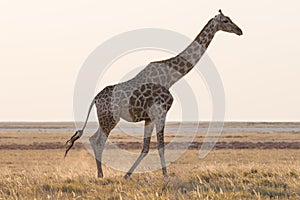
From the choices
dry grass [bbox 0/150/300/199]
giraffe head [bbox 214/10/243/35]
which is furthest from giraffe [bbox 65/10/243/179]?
dry grass [bbox 0/150/300/199]

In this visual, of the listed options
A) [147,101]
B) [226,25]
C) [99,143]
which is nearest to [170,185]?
[147,101]

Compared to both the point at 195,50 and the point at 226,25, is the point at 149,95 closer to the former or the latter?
the point at 195,50

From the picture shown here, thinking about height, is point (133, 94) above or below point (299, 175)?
above

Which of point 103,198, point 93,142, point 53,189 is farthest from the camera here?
point 93,142

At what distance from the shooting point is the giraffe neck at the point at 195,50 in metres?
12.7

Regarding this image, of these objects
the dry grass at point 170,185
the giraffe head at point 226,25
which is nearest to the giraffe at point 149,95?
the giraffe head at point 226,25

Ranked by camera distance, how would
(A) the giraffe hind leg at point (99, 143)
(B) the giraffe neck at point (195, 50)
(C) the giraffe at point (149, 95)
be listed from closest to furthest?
(C) the giraffe at point (149, 95), (A) the giraffe hind leg at point (99, 143), (B) the giraffe neck at point (195, 50)

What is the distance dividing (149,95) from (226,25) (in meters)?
2.41

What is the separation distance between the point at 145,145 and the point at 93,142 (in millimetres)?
1290

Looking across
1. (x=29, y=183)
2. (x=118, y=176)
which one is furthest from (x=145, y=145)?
(x=29, y=183)

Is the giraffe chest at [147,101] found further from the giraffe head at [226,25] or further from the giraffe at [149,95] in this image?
the giraffe head at [226,25]

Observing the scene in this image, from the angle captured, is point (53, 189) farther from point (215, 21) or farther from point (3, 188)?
point (215, 21)

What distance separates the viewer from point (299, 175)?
11633mm

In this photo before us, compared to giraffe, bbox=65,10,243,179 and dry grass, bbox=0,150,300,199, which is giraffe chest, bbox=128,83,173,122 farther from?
dry grass, bbox=0,150,300,199
